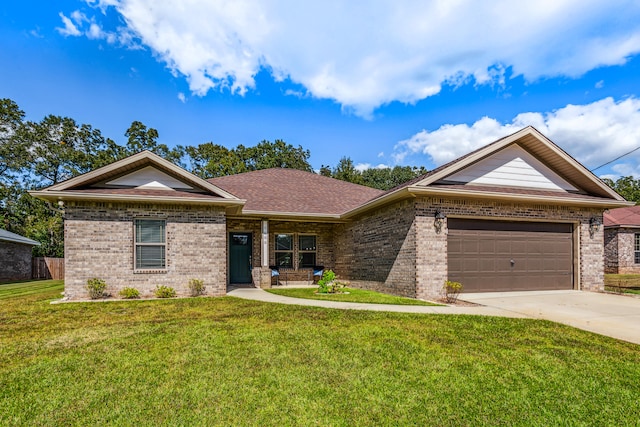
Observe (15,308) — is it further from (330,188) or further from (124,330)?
(330,188)

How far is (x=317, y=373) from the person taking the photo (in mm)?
4324

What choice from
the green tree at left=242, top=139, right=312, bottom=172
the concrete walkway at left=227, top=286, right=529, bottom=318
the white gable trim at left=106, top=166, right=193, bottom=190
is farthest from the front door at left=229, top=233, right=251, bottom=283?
the green tree at left=242, top=139, right=312, bottom=172

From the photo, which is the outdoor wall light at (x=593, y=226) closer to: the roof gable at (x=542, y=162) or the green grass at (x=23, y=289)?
the roof gable at (x=542, y=162)

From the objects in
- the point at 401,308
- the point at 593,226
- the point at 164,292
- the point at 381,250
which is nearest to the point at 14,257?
the point at 164,292

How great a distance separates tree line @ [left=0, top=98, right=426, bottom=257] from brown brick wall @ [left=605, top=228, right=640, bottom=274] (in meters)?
25.8

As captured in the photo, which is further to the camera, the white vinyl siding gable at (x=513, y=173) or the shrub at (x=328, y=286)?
the shrub at (x=328, y=286)

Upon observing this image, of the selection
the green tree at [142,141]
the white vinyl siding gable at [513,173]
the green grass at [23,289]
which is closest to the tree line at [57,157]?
the green tree at [142,141]

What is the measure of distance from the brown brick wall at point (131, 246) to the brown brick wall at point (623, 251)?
881 inches

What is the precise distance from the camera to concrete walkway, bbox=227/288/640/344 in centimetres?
672

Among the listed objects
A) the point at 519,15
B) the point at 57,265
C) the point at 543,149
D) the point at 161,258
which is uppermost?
the point at 519,15

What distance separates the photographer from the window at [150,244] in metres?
11.1

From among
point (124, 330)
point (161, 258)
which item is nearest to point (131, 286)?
point (161, 258)

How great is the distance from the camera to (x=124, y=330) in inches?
256

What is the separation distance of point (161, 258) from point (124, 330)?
5.01 meters
